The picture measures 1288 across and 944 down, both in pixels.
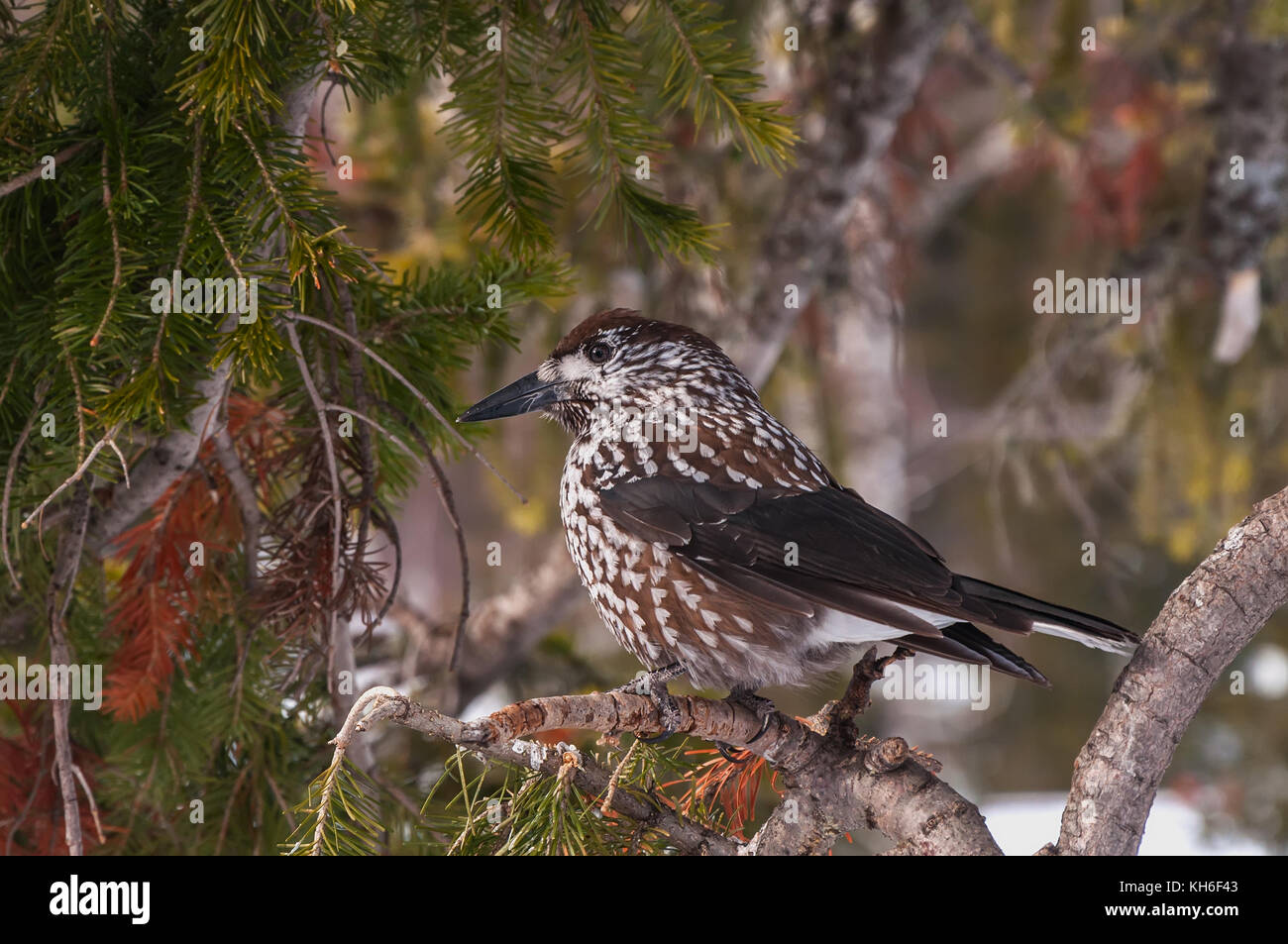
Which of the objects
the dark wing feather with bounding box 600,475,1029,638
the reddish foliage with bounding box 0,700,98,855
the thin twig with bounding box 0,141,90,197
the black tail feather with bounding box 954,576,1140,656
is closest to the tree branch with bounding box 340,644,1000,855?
the dark wing feather with bounding box 600,475,1029,638

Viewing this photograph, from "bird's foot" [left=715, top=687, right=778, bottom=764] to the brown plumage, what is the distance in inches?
1.8

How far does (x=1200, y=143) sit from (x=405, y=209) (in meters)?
3.49

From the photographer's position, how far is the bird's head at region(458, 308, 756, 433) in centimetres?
275

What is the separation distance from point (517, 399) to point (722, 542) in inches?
23.1

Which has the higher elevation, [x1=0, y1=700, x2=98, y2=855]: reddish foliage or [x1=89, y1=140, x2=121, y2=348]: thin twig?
[x1=89, y1=140, x2=121, y2=348]: thin twig

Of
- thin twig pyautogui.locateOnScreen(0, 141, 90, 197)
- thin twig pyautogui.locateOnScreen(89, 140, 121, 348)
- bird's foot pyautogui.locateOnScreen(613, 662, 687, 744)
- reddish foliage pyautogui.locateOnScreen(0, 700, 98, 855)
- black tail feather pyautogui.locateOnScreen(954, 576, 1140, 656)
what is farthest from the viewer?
reddish foliage pyautogui.locateOnScreen(0, 700, 98, 855)

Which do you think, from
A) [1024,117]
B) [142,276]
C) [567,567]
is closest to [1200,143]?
[1024,117]

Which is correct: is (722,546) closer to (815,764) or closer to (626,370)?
(815,764)

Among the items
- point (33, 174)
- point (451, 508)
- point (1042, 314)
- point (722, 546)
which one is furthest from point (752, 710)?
point (1042, 314)

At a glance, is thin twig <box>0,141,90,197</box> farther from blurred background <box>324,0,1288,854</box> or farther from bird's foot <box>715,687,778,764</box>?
bird's foot <box>715,687,778,764</box>

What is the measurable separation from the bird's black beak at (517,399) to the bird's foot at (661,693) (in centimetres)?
65

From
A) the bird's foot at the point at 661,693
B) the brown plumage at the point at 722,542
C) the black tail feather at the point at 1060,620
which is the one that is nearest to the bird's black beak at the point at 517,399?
the brown plumage at the point at 722,542

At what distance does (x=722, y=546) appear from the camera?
2408 mm

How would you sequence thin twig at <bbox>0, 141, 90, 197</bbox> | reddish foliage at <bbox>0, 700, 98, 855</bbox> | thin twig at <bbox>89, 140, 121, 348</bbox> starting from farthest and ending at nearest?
reddish foliage at <bbox>0, 700, 98, 855</bbox>, thin twig at <bbox>0, 141, 90, 197</bbox>, thin twig at <bbox>89, 140, 121, 348</bbox>
